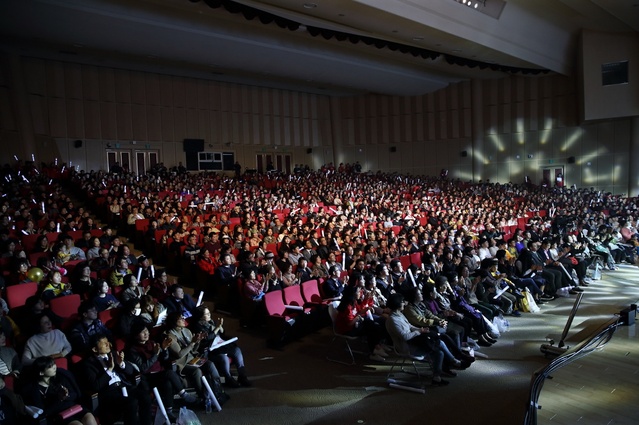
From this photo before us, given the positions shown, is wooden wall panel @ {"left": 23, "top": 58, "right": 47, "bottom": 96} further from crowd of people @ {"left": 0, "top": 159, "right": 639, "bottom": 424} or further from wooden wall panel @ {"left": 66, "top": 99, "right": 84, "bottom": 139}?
crowd of people @ {"left": 0, "top": 159, "right": 639, "bottom": 424}

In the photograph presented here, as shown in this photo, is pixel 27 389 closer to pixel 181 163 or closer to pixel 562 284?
pixel 562 284

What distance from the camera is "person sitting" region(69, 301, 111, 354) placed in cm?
485

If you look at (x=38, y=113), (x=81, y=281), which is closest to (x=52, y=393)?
(x=81, y=281)

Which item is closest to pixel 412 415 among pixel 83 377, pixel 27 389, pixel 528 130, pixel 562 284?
pixel 83 377

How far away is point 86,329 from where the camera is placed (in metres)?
4.97

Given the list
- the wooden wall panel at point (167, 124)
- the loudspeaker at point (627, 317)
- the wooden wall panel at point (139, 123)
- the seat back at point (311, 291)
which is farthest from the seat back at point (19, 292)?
the wooden wall panel at point (167, 124)

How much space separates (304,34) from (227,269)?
10797 mm

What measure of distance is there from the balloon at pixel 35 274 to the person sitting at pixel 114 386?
2.42 metres

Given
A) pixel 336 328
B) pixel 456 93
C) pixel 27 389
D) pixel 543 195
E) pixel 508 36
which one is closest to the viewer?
pixel 27 389

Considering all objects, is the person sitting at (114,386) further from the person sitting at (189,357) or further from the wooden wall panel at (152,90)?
the wooden wall panel at (152,90)

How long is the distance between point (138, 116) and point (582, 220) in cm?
1689

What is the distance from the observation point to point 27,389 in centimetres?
389

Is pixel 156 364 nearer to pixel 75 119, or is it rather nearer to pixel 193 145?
pixel 75 119

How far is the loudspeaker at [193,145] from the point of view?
21969mm
